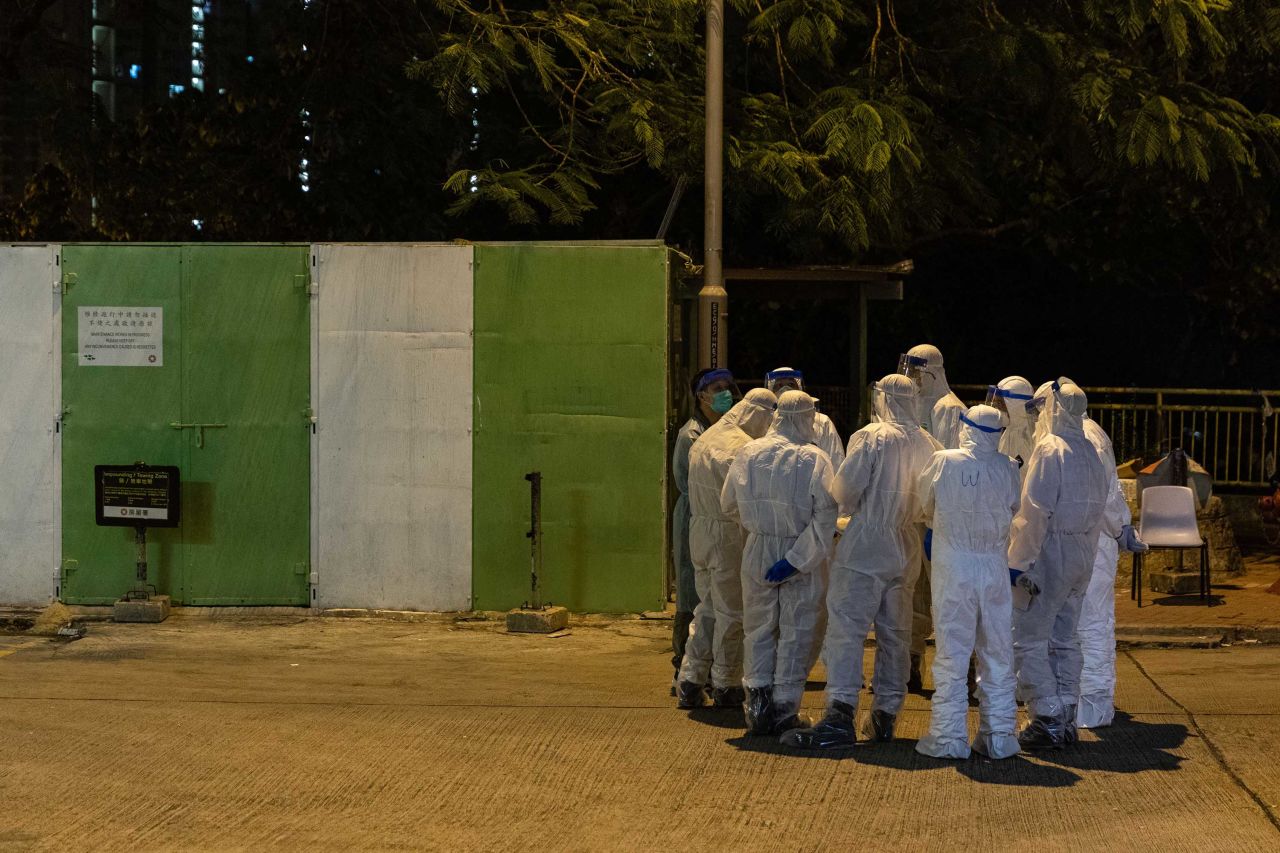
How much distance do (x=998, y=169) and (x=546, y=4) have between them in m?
5.12

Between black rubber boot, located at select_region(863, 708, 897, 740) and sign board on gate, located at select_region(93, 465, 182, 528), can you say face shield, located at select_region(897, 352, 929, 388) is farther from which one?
sign board on gate, located at select_region(93, 465, 182, 528)

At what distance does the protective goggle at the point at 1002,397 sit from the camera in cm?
864

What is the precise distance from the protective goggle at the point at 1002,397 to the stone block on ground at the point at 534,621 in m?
3.54

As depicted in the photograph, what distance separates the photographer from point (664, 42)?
1450 centimetres

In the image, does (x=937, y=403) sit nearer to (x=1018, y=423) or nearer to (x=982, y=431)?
(x=1018, y=423)

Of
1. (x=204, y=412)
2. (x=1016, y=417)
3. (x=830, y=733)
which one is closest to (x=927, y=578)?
(x=1016, y=417)

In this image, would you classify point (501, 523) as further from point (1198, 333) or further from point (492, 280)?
point (1198, 333)

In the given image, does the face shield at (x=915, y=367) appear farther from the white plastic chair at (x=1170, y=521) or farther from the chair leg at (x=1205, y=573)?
the chair leg at (x=1205, y=573)

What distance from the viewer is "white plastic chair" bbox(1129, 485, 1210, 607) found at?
12.2m

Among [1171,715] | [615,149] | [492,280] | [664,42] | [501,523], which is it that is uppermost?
[664,42]

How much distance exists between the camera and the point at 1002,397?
28.8 ft

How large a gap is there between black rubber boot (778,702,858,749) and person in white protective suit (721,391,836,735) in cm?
22

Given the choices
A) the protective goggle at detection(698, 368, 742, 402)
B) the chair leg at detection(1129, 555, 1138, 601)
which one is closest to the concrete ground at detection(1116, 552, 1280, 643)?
the chair leg at detection(1129, 555, 1138, 601)

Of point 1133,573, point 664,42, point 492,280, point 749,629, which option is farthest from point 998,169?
point 749,629
